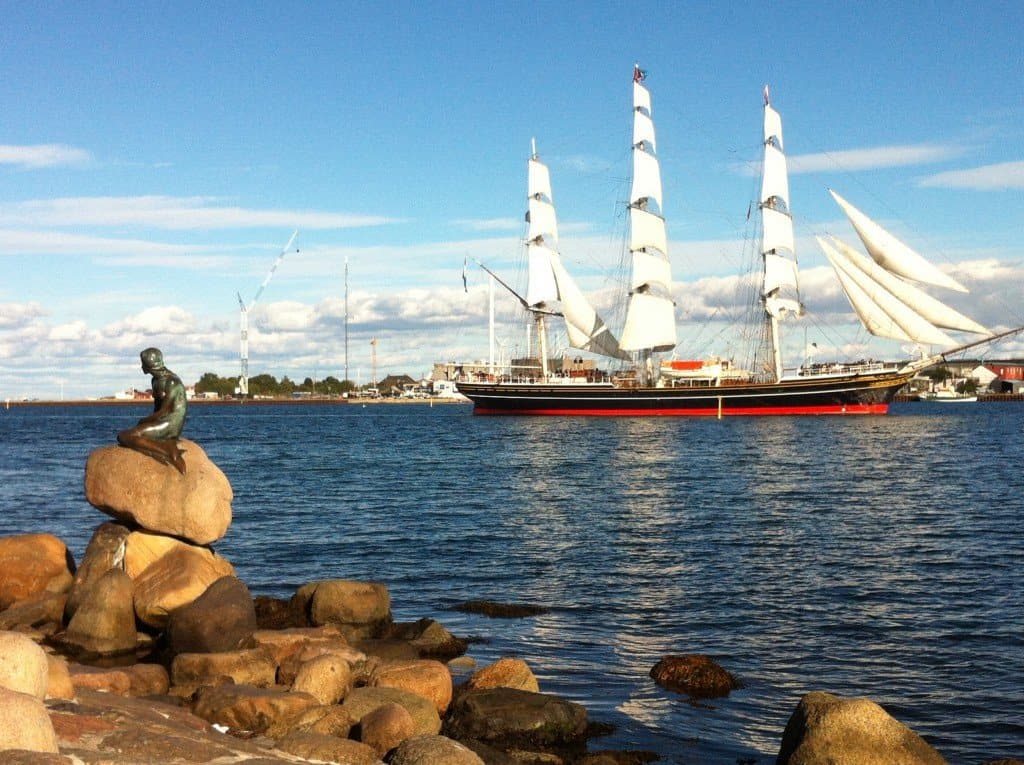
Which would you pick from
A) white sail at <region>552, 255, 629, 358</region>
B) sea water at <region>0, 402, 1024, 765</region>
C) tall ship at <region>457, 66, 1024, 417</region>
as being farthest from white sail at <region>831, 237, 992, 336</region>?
sea water at <region>0, 402, 1024, 765</region>

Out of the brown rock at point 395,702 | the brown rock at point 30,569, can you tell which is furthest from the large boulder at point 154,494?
the brown rock at point 395,702

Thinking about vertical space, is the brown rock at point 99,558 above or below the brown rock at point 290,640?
above

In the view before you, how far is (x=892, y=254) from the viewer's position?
284ft

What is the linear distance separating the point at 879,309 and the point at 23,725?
88701 millimetres

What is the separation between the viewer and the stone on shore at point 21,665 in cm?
859

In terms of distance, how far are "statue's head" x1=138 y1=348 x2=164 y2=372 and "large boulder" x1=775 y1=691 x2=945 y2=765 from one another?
1031cm

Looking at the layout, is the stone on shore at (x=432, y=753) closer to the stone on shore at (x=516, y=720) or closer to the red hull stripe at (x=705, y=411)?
the stone on shore at (x=516, y=720)

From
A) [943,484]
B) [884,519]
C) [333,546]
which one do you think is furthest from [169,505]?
[943,484]

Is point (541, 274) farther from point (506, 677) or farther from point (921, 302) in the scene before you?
point (506, 677)

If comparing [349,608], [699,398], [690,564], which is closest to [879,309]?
[699,398]

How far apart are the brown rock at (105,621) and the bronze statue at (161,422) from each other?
1.70 metres

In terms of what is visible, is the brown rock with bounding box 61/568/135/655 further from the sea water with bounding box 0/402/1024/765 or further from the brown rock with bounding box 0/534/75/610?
the sea water with bounding box 0/402/1024/765

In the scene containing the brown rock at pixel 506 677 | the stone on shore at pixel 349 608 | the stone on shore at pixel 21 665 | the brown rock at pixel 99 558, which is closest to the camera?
the stone on shore at pixel 21 665

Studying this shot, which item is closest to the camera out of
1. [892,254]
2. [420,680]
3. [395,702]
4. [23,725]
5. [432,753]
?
[23,725]
